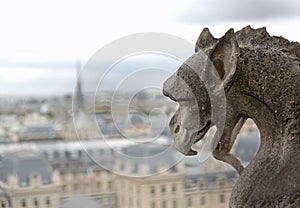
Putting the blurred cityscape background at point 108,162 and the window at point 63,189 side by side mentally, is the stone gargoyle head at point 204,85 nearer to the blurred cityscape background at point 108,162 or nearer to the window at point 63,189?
the blurred cityscape background at point 108,162

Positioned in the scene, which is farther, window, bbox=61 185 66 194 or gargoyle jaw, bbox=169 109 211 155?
window, bbox=61 185 66 194

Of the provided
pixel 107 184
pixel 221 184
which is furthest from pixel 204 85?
pixel 107 184

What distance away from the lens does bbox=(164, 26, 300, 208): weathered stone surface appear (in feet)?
2.67

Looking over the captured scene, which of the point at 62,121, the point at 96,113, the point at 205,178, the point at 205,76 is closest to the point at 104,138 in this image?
→ the point at 96,113

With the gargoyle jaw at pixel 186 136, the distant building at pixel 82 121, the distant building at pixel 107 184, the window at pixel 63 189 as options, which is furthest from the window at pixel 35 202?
the gargoyle jaw at pixel 186 136

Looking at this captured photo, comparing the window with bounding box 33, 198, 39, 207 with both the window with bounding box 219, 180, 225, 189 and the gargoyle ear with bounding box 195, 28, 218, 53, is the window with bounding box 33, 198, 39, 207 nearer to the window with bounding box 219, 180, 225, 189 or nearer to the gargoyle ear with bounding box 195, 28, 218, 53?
the window with bounding box 219, 180, 225, 189

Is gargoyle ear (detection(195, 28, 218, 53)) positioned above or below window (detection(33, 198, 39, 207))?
above

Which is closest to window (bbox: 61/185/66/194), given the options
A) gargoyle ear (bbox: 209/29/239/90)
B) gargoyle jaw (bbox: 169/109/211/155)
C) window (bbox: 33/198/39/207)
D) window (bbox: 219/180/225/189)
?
window (bbox: 33/198/39/207)

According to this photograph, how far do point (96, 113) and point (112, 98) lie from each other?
79 mm

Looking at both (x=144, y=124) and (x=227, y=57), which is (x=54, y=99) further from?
(x=227, y=57)

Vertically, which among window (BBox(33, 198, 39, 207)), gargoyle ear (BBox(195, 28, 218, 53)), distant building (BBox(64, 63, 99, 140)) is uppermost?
gargoyle ear (BBox(195, 28, 218, 53))

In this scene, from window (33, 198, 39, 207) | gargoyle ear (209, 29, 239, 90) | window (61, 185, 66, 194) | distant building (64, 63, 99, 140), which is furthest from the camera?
window (61, 185, 66, 194)

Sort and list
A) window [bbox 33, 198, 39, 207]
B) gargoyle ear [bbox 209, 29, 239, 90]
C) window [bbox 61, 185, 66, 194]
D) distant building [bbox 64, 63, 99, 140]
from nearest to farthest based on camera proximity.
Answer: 1. gargoyle ear [bbox 209, 29, 239, 90]
2. distant building [bbox 64, 63, 99, 140]
3. window [bbox 33, 198, 39, 207]
4. window [bbox 61, 185, 66, 194]

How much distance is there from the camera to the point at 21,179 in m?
1.80
